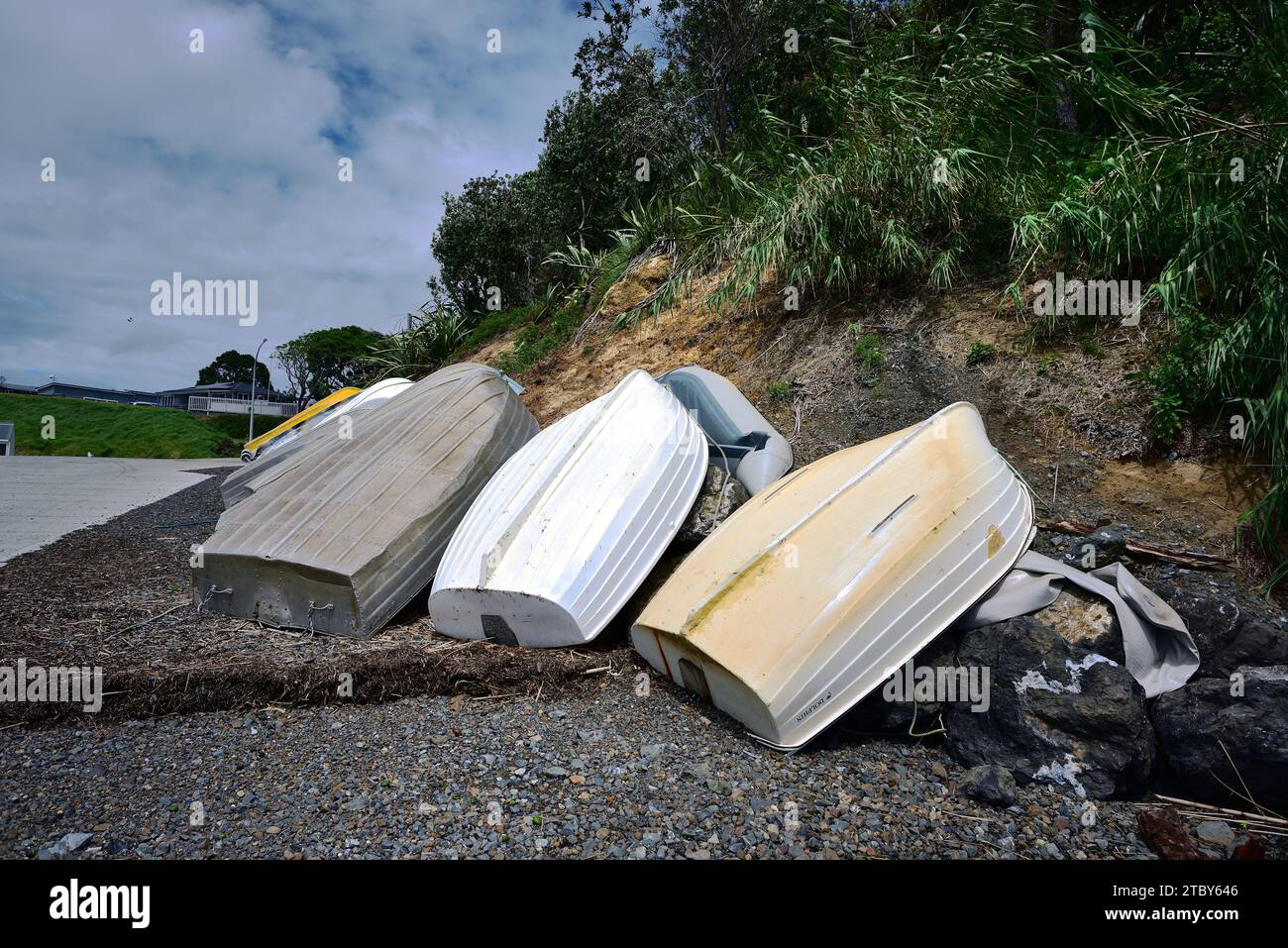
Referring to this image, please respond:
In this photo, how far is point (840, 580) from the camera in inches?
113

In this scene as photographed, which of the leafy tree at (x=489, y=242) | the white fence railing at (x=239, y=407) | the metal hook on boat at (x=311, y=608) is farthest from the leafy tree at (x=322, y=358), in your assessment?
the metal hook on boat at (x=311, y=608)

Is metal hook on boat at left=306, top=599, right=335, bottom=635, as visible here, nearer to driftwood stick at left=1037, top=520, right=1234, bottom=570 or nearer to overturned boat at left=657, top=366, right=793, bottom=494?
overturned boat at left=657, top=366, right=793, bottom=494

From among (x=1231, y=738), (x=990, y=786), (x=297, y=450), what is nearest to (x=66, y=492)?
(x=297, y=450)

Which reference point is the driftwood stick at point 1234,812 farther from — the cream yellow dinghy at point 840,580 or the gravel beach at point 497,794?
the cream yellow dinghy at point 840,580

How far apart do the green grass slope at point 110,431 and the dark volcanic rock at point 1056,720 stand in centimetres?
2594

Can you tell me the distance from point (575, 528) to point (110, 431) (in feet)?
93.3

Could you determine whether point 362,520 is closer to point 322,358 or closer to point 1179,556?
point 1179,556

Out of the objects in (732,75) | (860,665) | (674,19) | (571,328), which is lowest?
(860,665)

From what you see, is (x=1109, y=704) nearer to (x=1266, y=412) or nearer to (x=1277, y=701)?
(x=1277, y=701)

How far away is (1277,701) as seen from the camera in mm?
2418

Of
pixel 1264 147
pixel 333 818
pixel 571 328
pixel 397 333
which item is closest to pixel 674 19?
pixel 571 328

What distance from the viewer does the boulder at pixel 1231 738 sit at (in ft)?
7.82

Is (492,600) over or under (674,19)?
under
